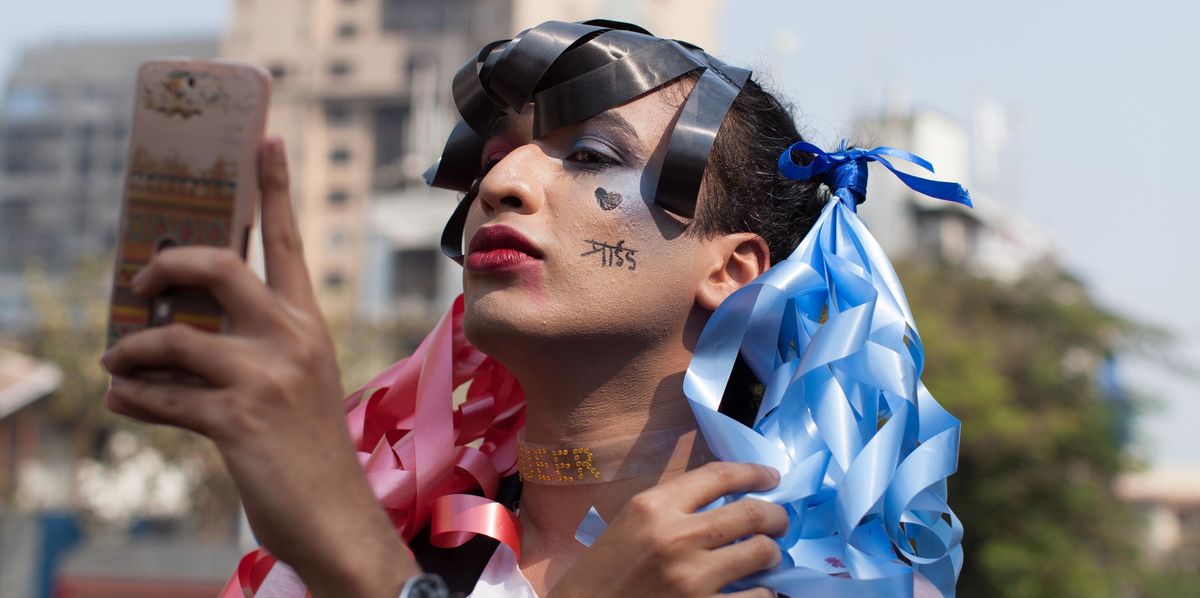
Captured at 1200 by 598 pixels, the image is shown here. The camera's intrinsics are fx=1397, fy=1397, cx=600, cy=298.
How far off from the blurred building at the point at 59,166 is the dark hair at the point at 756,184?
173 ft

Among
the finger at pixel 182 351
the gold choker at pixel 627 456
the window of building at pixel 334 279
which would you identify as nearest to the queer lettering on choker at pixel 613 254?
the gold choker at pixel 627 456

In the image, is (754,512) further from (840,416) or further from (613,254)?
(613,254)

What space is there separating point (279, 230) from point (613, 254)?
97 centimetres

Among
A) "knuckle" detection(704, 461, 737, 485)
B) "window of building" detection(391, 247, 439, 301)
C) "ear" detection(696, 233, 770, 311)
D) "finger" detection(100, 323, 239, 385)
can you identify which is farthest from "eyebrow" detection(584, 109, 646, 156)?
"window of building" detection(391, 247, 439, 301)

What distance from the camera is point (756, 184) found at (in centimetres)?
267

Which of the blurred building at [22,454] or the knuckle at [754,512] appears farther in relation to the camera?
the blurred building at [22,454]

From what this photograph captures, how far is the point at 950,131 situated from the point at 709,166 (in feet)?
163

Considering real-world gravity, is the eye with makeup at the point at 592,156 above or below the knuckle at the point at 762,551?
above

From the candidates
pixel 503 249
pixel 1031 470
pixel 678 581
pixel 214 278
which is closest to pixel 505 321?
pixel 503 249

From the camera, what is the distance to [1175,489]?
176 ft

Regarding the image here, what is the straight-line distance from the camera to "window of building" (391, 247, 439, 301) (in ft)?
129

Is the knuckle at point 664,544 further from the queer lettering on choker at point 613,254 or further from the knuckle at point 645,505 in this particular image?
the queer lettering on choker at point 613,254

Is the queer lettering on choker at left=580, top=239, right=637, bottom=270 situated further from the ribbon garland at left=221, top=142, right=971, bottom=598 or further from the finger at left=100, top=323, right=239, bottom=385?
the finger at left=100, top=323, right=239, bottom=385

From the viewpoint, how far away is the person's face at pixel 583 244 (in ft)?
7.58
